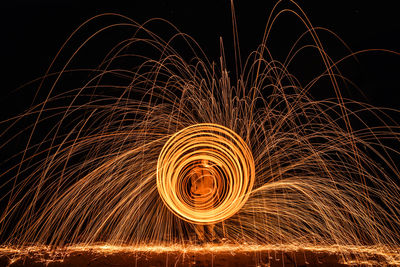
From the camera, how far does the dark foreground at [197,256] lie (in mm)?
5699

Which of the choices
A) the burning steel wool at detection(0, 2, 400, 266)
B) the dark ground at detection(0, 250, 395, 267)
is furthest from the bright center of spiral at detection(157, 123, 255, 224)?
the dark ground at detection(0, 250, 395, 267)

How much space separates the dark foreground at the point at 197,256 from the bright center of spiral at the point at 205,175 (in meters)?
0.71

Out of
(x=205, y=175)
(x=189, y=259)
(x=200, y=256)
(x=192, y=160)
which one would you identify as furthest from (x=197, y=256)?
(x=192, y=160)

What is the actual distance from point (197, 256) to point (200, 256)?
54 mm

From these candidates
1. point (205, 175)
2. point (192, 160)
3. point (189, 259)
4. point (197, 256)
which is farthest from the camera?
point (205, 175)

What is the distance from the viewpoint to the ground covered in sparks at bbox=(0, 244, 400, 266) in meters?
5.71

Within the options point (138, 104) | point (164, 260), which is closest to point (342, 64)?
point (138, 104)

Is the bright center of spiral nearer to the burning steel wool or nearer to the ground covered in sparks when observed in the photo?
the burning steel wool

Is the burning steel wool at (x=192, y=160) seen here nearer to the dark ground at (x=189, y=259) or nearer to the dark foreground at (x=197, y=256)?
the dark foreground at (x=197, y=256)

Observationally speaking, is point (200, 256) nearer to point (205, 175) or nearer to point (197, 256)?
point (197, 256)

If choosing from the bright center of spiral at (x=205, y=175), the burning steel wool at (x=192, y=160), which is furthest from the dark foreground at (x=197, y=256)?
the bright center of spiral at (x=205, y=175)

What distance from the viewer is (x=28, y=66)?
923cm

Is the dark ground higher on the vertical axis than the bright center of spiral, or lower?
lower

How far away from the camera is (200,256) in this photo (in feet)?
20.1
